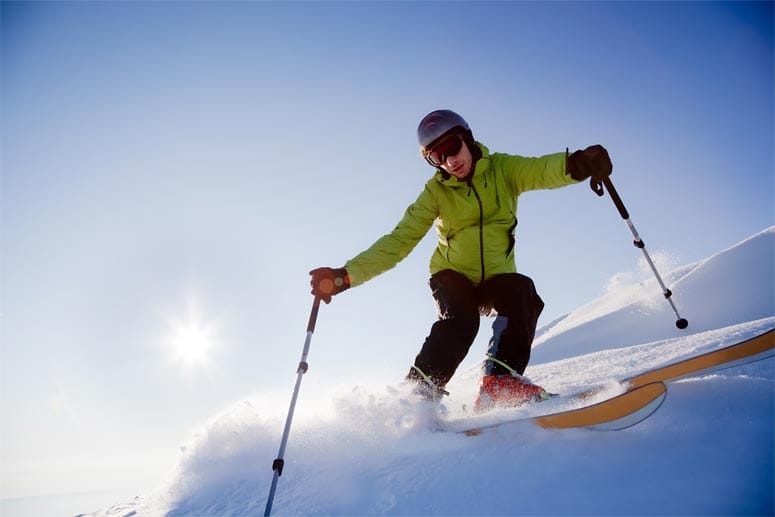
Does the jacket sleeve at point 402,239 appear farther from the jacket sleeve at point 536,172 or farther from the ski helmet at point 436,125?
the jacket sleeve at point 536,172

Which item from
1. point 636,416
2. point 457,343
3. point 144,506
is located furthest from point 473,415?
point 144,506

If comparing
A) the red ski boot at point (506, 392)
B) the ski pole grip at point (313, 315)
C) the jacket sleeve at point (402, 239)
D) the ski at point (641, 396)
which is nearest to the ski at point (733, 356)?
the ski at point (641, 396)

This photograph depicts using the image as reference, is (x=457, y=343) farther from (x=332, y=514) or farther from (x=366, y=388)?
(x=332, y=514)

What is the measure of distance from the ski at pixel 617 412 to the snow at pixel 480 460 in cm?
5

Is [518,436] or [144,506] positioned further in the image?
[144,506]

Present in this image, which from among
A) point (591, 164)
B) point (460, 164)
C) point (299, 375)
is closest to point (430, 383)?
point (299, 375)

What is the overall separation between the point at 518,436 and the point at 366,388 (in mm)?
1487

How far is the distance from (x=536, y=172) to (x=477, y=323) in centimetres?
140

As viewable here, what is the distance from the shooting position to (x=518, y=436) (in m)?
2.31

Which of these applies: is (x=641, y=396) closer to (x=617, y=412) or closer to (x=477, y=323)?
(x=617, y=412)

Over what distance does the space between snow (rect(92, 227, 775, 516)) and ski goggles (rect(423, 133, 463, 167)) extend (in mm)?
1946

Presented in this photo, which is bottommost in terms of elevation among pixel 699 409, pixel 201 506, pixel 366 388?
pixel 699 409

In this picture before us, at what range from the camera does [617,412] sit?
2152 mm

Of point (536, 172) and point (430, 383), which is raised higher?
point (536, 172)
